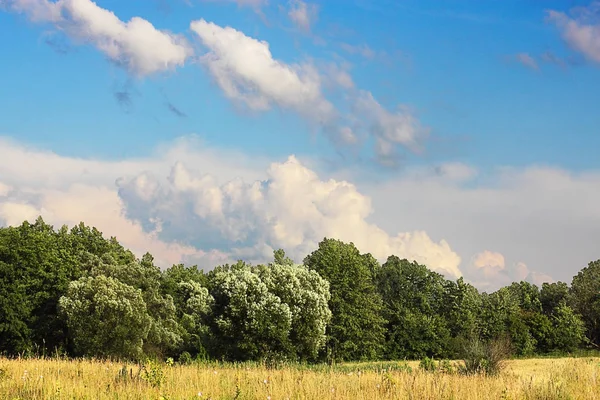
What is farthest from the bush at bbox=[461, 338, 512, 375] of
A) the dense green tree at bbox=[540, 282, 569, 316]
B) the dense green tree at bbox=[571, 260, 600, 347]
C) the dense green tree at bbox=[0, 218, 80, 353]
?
the dense green tree at bbox=[540, 282, 569, 316]

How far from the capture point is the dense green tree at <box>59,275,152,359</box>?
4347 centimetres

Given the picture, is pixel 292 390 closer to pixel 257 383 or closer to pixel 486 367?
pixel 257 383

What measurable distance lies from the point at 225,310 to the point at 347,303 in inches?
730

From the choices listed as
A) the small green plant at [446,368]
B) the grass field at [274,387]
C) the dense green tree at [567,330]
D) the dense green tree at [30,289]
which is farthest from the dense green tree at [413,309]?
the grass field at [274,387]

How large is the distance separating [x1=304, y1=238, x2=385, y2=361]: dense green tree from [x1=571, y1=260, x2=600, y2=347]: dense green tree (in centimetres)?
3670

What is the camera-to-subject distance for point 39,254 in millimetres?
49312

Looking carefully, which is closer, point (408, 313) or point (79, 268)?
point (79, 268)

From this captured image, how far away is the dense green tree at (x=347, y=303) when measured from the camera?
6353 cm

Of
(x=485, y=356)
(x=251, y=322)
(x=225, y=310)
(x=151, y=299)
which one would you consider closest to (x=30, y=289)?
(x=151, y=299)

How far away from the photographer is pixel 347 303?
64.6 meters

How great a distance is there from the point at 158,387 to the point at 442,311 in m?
68.3

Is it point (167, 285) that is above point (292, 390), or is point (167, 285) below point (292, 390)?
above

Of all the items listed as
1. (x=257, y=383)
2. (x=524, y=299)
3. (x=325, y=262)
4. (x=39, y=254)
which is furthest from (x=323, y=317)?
(x=524, y=299)

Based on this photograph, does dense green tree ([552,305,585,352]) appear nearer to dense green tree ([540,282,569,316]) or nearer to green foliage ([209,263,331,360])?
dense green tree ([540,282,569,316])
